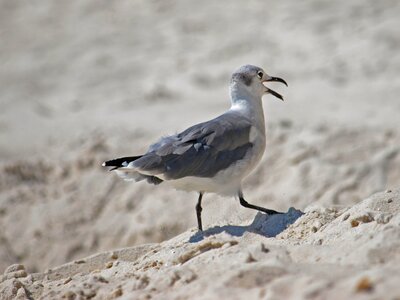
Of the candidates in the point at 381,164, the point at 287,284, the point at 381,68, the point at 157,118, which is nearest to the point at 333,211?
the point at 287,284

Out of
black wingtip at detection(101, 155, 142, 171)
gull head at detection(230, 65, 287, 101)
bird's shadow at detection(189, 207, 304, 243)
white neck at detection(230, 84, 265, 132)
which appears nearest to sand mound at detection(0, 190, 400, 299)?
bird's shadow at detection(189, 207, 304, 243)

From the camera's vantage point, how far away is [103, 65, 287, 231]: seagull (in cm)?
542

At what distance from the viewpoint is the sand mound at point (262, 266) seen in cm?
324

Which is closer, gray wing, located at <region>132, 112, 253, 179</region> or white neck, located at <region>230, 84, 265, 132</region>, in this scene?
gray wing, located at <region>132, 112, 253, 179</region>

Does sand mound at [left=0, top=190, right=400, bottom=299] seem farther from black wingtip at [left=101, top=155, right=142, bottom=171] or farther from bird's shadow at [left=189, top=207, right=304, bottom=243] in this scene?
black wingtip at [left=101, top=155, right=142, bottom=171]

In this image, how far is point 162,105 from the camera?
10.8 m

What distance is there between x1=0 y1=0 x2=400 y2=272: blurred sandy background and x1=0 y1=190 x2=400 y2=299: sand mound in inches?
33.3

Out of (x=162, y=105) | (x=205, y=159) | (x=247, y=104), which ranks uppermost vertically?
(x=162, y=105)

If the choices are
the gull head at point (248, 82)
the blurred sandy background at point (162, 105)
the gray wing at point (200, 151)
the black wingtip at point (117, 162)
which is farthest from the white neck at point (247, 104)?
the black wingtip at point (117, 162)

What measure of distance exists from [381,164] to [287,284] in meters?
5.12

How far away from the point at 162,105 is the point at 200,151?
5315 millimetres

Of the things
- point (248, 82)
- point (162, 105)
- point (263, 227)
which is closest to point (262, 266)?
point (263, 227)

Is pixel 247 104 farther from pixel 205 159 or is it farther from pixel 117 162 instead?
pixel 117 162

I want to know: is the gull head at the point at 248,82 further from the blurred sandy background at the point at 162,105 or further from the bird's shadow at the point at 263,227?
the bird's shadow at the point at 263,227
